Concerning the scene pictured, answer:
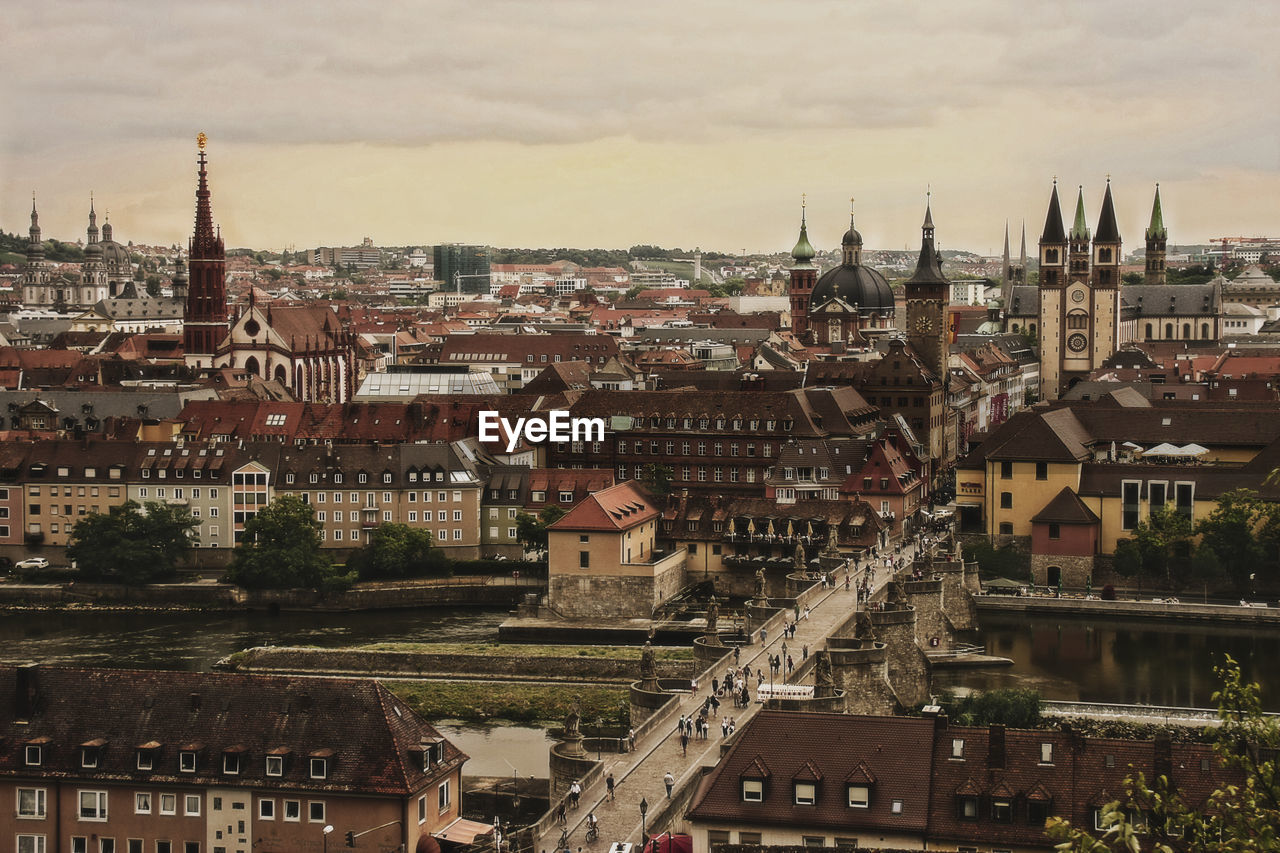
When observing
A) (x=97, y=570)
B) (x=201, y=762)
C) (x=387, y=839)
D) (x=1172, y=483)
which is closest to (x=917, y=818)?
(x=387, y=839)

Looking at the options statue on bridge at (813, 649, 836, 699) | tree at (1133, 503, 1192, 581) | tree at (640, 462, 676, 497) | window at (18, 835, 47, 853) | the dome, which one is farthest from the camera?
the dome

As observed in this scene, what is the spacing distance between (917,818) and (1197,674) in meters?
34.2

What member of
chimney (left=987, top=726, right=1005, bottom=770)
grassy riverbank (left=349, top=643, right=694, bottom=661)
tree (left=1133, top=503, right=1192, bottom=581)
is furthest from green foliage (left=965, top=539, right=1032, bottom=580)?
chimney (left=987, top=726, right=1005, bottom=770)

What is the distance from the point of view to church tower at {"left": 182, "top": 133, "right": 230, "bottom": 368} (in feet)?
458

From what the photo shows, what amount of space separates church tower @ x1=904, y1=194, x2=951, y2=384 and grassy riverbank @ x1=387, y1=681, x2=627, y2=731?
177ft

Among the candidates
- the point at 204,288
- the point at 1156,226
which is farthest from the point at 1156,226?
the point at 204,288

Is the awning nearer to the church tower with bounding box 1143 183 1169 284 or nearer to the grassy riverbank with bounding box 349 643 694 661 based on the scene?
the grassy riverbank with bounding box 349 643 694 661

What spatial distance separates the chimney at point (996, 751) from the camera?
35.2 meters

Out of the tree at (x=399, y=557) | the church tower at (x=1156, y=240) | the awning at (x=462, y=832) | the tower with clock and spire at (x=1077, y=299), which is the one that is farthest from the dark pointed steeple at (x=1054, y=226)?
the awning at (x=462, y=832)

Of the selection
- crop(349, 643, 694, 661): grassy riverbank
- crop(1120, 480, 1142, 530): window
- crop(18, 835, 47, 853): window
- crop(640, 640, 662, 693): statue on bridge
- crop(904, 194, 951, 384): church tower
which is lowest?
crop(349, 643, 694, 661): grassy riverbank

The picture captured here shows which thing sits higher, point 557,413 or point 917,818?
point 557,413

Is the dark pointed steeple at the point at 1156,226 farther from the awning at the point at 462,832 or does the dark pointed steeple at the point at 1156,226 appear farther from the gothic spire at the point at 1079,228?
the awning at the point at 462,832

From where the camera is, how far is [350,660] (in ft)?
220

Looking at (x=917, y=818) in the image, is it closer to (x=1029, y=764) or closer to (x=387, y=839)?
(x=1029, y=764)
